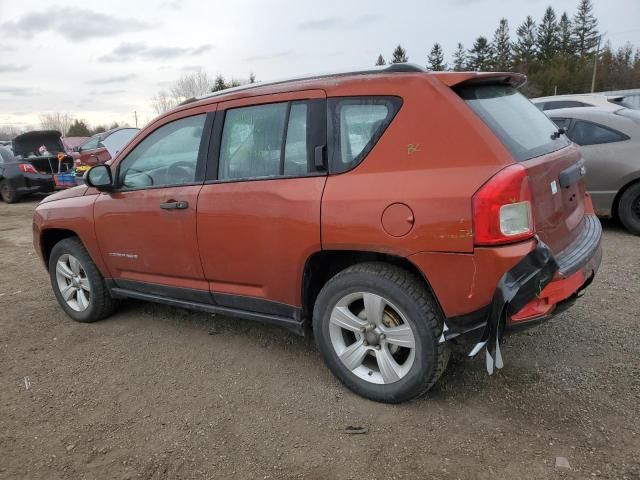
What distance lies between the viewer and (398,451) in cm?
253

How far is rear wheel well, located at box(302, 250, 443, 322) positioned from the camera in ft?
9.17

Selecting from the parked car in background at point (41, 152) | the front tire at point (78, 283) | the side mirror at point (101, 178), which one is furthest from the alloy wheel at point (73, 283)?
the parked car in background at point (41, 152)

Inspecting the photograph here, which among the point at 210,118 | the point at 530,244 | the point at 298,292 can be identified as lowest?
the point at 298,292

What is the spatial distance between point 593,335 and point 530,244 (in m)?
1.57

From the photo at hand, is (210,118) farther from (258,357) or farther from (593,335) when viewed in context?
(593,335)

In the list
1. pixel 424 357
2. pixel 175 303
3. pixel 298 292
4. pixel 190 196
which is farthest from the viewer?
pixel 175 303

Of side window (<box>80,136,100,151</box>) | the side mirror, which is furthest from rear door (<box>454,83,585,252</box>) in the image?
side window (<box>80,136,100,151</box>)

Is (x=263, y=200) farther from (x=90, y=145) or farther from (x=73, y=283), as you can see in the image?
(x=90, y=145)

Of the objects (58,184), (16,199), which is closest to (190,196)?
(58,184)

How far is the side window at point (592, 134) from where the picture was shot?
6180 millimetres

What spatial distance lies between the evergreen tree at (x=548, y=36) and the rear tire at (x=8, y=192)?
244 feet

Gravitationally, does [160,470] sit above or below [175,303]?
below

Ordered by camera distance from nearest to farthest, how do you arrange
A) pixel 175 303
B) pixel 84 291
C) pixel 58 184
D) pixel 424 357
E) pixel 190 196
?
pixel 424 357 < pixel 190 196 < pixel 175 303 < pixel 84 291 < pixel 58 184

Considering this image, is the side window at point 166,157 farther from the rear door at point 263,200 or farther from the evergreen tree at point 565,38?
the evergreen tree at point 565,38
